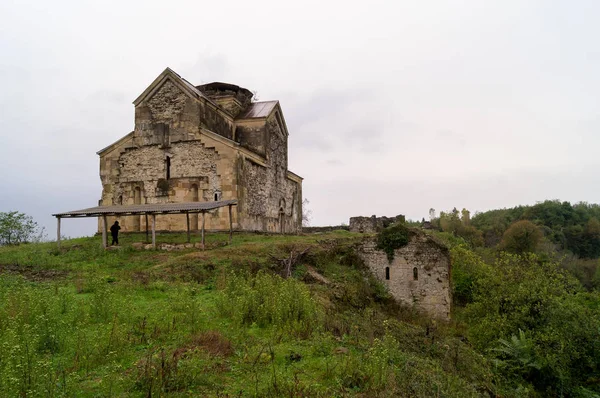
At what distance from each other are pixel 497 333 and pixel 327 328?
20.5ft

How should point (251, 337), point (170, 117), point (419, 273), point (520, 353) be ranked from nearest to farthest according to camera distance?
point (251, 337), point (520, 353), point (419, 273), point (170, 117)

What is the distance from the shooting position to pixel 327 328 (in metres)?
8.65

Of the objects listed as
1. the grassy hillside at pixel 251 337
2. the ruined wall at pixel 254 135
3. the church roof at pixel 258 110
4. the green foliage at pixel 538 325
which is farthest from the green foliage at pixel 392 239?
the church roof at pixel 258 110

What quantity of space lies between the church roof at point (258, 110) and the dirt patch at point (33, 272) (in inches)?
584

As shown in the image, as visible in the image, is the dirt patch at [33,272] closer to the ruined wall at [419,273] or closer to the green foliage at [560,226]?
the ruined wall at [419,273]

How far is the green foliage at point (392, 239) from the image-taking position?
1889cm

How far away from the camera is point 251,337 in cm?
764

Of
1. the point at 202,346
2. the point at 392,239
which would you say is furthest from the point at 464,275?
the point at 202,346

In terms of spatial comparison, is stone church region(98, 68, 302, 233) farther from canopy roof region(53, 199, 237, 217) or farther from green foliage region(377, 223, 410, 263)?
green foliage region(377, 223, 410, 263)

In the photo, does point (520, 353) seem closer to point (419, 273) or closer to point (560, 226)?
point (419, 273)

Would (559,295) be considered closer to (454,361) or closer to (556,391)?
(556,391)

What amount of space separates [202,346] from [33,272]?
9965mm

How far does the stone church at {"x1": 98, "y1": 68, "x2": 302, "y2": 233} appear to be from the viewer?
21594mm

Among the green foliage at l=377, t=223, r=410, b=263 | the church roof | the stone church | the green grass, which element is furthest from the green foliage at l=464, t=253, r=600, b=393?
the church roof
